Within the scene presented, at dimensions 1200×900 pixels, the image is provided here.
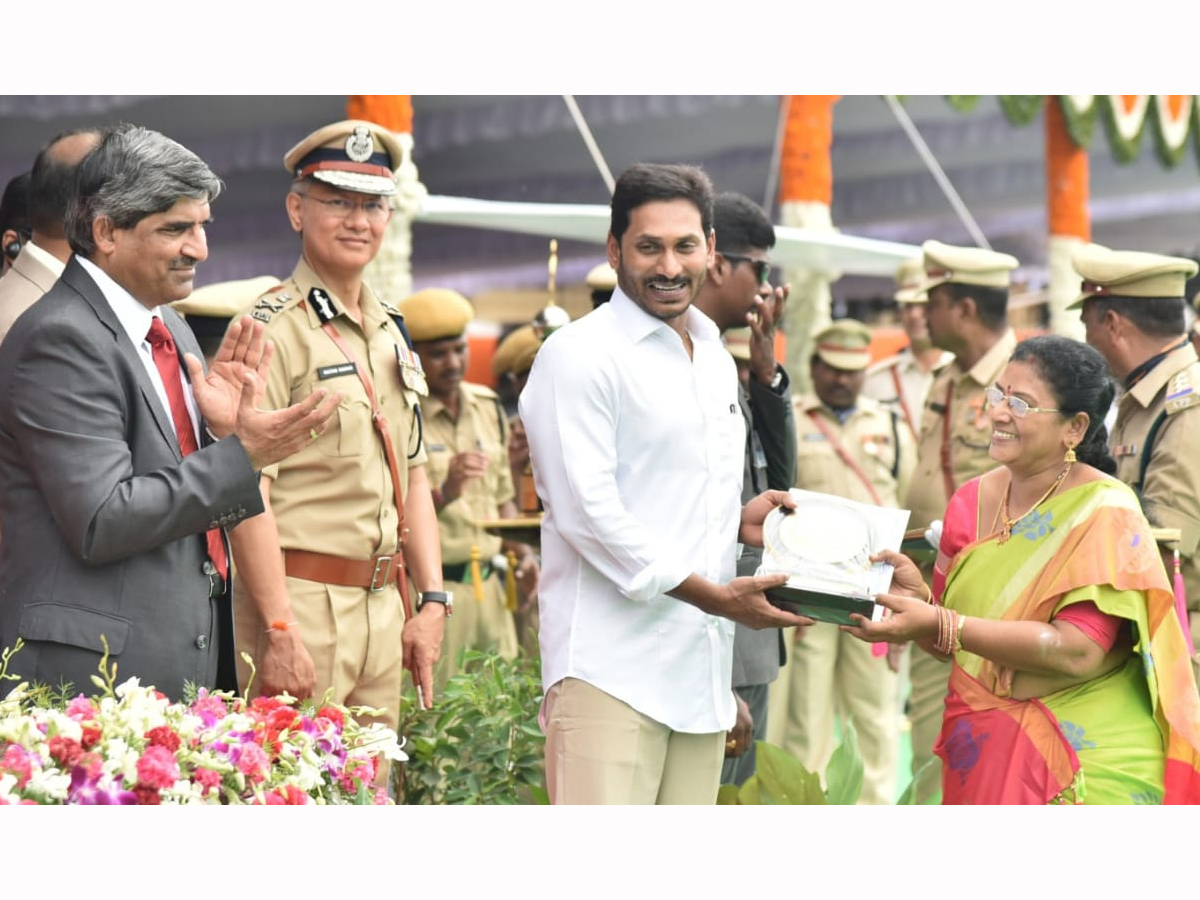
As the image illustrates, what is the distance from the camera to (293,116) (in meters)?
8.06

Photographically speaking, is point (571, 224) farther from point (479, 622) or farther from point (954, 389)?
point (954, 389)

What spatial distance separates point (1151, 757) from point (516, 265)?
6025mm

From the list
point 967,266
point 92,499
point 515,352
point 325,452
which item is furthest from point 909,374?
point 92,499

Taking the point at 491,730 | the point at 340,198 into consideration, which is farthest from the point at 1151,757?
the point at 340,198

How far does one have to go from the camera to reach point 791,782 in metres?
4.56

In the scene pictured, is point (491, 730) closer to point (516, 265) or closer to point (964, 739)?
point (964, 739)

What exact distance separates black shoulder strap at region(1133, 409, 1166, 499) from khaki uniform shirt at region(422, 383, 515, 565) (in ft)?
9.59

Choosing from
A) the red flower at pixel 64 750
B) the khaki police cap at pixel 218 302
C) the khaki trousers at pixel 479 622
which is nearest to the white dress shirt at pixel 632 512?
the red flower at pixel 64 750

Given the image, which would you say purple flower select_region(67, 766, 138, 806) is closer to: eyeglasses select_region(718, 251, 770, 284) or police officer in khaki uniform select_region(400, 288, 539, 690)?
eyeglasses select_region(718, 251, 770, 284)

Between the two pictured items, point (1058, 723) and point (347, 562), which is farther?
point (347, 562)

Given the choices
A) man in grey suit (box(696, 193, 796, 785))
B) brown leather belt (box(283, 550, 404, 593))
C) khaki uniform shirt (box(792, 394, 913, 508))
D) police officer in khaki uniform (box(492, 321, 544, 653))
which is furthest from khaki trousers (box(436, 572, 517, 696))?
brown leather belt (box(283, 550, 404, 593))

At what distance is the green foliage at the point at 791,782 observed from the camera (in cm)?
456

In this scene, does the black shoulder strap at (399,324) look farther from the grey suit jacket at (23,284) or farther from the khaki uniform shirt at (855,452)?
the khaki uniform shirt at (855,452)

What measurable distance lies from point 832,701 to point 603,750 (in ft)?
13.4
